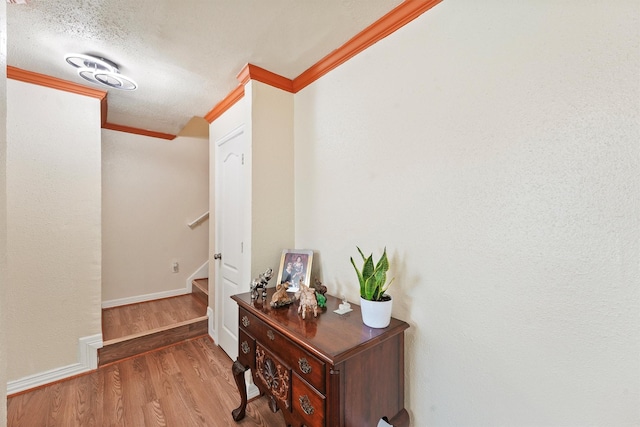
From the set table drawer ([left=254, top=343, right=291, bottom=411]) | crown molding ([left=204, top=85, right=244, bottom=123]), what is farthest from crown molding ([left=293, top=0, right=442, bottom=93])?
table drawer ([left=254, top=343, right=291, bottom=411])

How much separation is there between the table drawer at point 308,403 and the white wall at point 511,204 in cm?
49

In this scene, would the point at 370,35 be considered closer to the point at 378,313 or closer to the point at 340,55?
the point at 340,55

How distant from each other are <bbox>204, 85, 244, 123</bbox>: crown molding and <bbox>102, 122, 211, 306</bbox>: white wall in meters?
1.13

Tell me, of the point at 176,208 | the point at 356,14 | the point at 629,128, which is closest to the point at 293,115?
the point at 356,14

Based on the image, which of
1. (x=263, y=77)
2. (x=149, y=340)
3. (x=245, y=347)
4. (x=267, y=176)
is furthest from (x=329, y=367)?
(x=149, y=340)

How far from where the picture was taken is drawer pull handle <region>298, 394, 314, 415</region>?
3.43 feet

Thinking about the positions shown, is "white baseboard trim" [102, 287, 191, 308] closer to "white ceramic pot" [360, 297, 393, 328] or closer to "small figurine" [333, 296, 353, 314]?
"small figurine" [333, 296, 353, 314]

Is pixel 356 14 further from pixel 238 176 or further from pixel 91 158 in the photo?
pixel 91 158

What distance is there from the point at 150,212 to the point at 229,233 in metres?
1.72

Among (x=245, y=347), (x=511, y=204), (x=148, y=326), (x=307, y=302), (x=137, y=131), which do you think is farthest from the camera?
(x=137, y=131)

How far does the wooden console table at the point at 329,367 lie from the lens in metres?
0.96

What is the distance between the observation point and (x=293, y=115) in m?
1.94

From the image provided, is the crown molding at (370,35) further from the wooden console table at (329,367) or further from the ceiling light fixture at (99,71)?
the wooden console table at (329,367)

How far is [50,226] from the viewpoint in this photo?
76.2 inches
